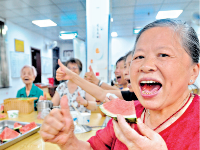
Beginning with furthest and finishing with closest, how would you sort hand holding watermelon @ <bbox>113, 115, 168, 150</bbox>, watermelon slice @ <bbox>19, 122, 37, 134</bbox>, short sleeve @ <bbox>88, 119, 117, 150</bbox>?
watermelon slice @ <bbox>19, 122, 37, 134</bbox>, short sleeve @ <bbox>88, 119, 117, 150</bbox>, hand holding watermelon @ <bbox>113, 115, 168, 150</bbox>

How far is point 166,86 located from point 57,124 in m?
0.52

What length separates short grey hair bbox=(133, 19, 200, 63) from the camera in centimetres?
65

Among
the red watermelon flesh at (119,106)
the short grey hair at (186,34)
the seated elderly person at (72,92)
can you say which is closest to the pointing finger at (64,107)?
the red watermelon flesh at (119,106)

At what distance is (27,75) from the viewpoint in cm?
293

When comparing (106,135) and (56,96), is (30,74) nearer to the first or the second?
(56,96)

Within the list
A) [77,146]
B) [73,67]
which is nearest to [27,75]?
[73,67]

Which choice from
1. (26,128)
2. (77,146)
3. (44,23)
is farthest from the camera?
(44,23)

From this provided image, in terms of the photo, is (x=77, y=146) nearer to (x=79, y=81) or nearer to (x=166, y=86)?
(x=166, y=86)

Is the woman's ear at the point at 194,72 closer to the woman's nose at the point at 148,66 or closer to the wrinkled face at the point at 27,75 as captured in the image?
the woman's nose at the point at 148,66

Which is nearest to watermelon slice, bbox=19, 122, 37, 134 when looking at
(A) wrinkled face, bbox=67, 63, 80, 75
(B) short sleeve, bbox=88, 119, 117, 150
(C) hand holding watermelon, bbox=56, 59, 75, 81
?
(C) hand holding watermelon, bbox=56, 59, 75, 81

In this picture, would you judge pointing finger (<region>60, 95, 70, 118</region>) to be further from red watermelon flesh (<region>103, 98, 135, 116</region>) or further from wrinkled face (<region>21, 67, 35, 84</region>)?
wrinkled face (<region>21, 67, 35, 84</region>)

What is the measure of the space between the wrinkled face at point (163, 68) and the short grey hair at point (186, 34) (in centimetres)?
2

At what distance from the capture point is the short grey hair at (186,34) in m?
0.65

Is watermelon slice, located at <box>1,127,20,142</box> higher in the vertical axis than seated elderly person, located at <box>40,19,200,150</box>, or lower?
lower
